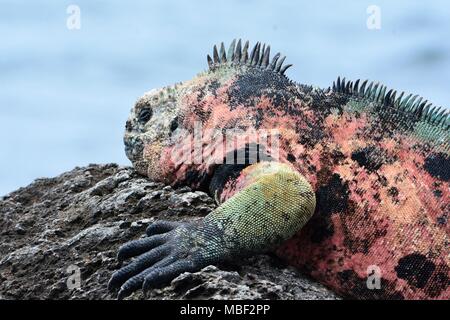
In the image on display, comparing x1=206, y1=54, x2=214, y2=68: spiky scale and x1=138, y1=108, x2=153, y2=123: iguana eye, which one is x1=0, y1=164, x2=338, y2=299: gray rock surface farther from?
x1=206, y1=54, x2=214, y2=68: spiky scale

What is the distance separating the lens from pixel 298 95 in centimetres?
835

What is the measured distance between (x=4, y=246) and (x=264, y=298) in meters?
3.12

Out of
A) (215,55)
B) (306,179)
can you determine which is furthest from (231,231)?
(215,55)

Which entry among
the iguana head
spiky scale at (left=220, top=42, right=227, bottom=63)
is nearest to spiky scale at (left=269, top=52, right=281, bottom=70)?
the iguana head

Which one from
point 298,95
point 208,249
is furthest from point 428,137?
Result: point 208,249

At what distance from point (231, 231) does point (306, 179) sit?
94 centimetres

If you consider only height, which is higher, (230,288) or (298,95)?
(298,95)

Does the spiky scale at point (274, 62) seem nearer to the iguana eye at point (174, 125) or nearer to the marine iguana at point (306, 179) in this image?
the marine iguana at point (306, 179)

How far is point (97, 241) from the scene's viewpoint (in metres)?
7.64

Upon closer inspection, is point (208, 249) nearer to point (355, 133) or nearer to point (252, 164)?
point (252, 164)

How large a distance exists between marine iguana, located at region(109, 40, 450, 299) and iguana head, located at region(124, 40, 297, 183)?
14 millimetres

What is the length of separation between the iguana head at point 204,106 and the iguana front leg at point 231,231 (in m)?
0.96

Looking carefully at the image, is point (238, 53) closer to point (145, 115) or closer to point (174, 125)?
point (174, 125)

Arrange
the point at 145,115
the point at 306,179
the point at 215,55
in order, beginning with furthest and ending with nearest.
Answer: the point at 145,115, the point at 215,55, the point at 306,179
